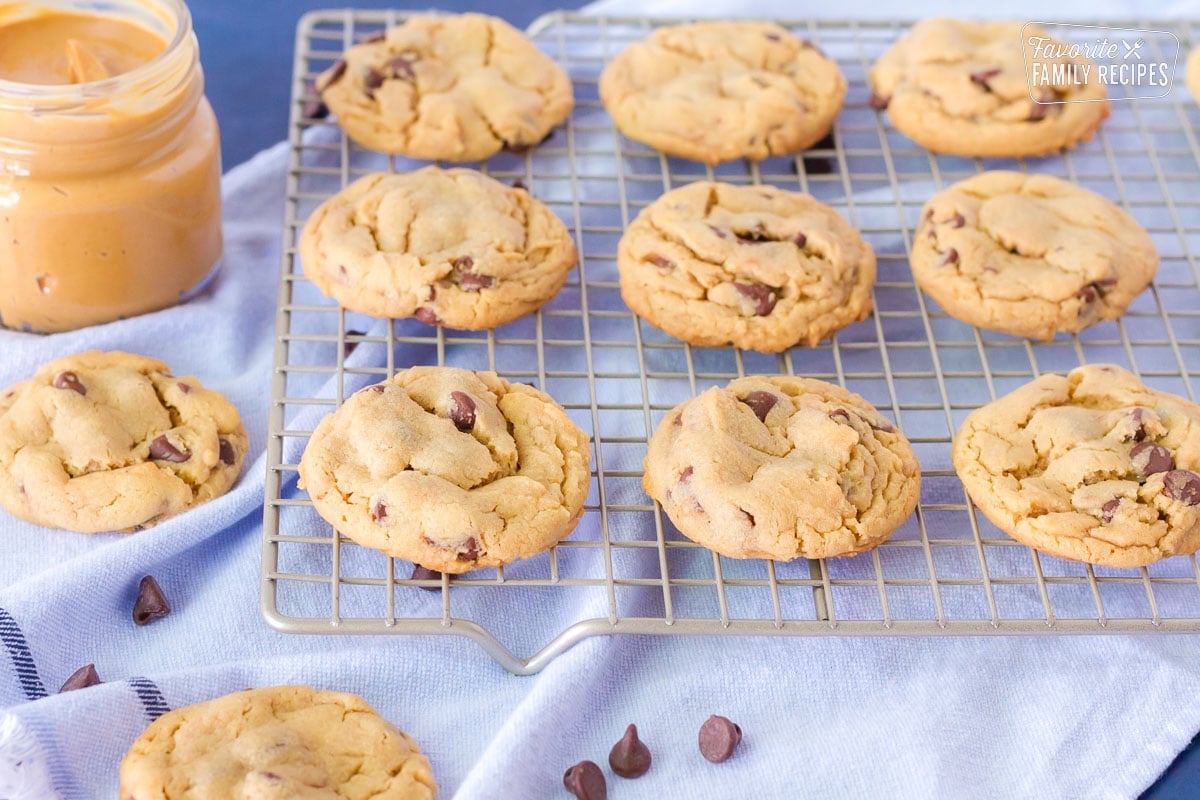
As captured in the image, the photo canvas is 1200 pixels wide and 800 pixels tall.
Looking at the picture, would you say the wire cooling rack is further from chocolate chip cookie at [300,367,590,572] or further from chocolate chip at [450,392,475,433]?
chocolate chip at [450,392,475,433]

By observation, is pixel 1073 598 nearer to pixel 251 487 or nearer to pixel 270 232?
pixel 251 487

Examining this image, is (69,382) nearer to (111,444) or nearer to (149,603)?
(111,444)

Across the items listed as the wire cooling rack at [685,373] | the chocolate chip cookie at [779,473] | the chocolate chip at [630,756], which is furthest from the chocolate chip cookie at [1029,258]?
the chocolate chip at [630,756]

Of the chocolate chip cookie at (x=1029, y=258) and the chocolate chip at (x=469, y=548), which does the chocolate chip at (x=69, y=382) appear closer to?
the chocolate chip at (x=469, y=548)

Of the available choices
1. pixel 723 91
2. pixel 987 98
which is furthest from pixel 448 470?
pixel 987 98

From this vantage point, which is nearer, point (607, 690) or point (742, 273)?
point (607, 690)

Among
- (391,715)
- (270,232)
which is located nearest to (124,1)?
(270,232)
